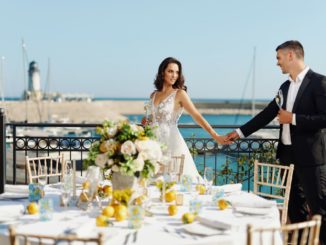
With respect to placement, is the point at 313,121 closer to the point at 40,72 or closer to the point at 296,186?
the point at 296,186

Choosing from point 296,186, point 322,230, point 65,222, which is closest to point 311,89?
point 296,186

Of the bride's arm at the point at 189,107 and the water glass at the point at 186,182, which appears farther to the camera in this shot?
the bride's arm at the point at 189,107

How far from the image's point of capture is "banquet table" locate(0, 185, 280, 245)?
2.26 meters

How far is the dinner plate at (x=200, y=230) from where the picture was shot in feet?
7.60

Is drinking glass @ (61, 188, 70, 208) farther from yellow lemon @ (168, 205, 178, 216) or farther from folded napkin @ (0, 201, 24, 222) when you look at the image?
yellow lemon @ (168, 205, 178, 216)

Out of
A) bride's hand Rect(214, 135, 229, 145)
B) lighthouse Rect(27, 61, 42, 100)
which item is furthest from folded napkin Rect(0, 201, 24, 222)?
lighthouse Rect(27, 61, 42, 100)

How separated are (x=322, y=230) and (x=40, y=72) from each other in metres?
78.3

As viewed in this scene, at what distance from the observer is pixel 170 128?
4.50 meters

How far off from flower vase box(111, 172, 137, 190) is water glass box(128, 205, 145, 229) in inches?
14.5

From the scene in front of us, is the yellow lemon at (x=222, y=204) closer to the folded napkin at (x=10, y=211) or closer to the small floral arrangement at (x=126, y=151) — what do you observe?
the small floral arrangement at (x=126, y=151)

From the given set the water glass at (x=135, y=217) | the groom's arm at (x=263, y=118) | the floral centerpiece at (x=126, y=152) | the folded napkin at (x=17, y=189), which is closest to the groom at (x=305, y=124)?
the groom's arm at (x=263, y=118)

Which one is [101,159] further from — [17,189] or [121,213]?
[17,189]

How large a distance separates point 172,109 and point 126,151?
76.5 inches

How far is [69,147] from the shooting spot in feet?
17.7
